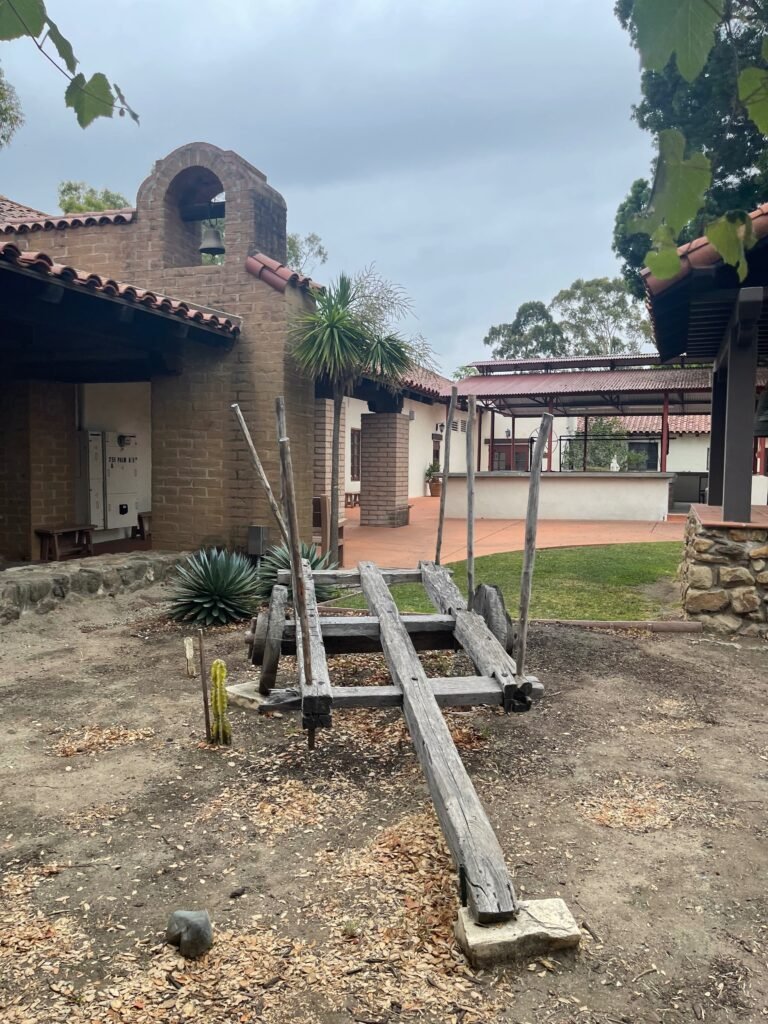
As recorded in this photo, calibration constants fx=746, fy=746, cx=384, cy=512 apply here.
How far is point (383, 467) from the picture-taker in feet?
45.5

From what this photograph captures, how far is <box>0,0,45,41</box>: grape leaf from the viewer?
102cm

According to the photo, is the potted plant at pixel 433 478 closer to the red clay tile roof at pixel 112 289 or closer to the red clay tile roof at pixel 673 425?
the red clay tile roof at pixel 673 425

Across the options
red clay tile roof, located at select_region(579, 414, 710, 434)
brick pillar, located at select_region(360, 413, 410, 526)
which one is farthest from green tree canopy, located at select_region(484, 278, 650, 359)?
brick pillar, located at select_region(360, 413, 410, 526)

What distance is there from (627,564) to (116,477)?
7.46 m

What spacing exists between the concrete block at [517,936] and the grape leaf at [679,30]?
7.11 feet

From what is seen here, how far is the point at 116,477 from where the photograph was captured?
11211 mm

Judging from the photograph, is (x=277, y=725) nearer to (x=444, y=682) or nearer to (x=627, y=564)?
(x=444, y=682)

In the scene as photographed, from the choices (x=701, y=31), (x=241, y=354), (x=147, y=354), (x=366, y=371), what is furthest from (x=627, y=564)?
(x=701, y=31)

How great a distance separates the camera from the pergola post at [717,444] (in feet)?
28.8

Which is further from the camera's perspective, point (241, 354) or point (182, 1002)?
point (241, 354)

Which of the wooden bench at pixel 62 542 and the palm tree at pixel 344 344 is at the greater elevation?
the palm tree at pixel 344 344

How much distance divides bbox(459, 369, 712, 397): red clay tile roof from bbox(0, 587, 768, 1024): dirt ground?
12514 millimetres

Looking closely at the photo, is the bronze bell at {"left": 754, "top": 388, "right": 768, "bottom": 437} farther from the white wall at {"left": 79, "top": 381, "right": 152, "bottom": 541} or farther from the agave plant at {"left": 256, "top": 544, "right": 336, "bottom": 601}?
the white wall at {"left": 79, "top": 381, "right": 152, "bottom": 541}

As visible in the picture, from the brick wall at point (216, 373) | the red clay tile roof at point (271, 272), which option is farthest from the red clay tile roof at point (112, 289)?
the red clay tile roof at point (271, 272)
